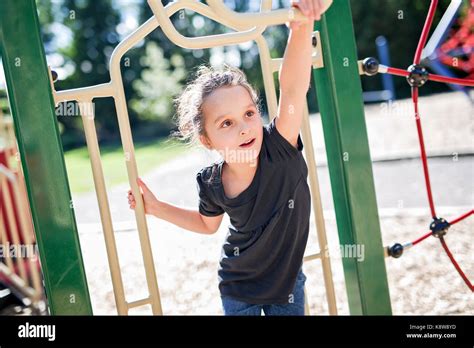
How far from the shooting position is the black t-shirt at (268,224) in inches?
63.8

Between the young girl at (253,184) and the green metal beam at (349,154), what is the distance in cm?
20

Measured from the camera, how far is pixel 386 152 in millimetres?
7742

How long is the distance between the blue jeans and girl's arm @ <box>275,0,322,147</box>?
507 millimetres

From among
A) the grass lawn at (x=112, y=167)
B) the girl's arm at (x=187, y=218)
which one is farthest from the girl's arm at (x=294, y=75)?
the grass lawn at (x=112, y=167)

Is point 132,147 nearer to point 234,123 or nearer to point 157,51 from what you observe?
point 234,123

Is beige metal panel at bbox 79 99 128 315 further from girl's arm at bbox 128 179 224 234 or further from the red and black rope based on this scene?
the red and black rope

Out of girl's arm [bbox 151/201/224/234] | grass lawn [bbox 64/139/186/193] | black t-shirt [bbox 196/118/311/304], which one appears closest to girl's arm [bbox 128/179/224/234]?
girl's arm [bbox 151/201/224/234]

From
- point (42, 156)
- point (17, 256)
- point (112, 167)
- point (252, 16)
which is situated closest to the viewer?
point (252, 16)

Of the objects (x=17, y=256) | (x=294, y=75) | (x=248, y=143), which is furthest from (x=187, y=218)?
(x=17, y=256)

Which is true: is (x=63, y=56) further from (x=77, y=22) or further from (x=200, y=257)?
(x=200, y=257)

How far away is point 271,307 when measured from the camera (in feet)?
5.64

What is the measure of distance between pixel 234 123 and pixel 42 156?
1.80 ft

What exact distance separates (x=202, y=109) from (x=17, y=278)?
2.32 metres

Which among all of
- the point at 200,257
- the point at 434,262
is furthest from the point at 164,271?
the point at 434,262
